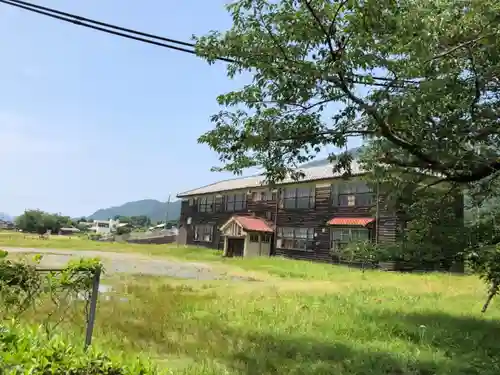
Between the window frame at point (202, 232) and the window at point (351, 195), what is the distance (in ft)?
54.2

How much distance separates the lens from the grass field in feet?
21.2

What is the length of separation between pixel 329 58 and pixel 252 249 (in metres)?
29.5

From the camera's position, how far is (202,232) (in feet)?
145

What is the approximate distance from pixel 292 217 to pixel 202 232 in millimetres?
14341

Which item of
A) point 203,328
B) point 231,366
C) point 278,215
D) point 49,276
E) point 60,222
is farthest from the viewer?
point 60,222

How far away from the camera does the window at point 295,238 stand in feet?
102

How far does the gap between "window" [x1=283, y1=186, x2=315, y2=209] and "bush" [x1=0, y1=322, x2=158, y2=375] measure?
94.1 feet

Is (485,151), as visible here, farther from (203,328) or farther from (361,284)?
(361,284)

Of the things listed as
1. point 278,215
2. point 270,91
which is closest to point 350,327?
point 270,91

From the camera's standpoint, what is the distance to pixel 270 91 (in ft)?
20.7

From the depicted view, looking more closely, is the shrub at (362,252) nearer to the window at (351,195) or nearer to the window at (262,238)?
the window at (351,195)

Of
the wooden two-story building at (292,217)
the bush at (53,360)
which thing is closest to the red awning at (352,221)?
the wooden two-story building at (292,217)

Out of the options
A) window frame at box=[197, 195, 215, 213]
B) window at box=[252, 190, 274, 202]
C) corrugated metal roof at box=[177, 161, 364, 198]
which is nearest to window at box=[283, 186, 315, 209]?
corrugated metal roof at box=[177, 161, 364, 198]

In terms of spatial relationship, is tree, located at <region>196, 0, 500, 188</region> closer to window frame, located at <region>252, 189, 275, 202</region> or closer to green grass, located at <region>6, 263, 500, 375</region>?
green grass, located at <region>6, 263, 500, 375</region>
